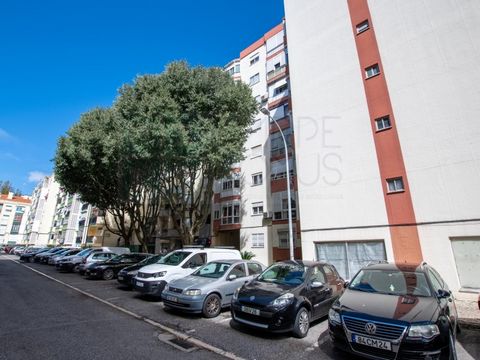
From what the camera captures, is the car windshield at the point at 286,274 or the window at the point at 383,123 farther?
the window at the point at 383,123

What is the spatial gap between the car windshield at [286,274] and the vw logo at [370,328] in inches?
83.5

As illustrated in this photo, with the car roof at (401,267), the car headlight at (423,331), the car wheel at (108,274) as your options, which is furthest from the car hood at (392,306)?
the car wheel at (108,274)

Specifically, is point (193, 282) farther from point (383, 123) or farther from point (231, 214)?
point (231, 214)

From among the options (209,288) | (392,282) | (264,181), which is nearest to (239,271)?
(209,288)

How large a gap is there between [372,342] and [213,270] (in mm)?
5241

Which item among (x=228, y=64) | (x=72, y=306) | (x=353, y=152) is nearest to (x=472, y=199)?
(x=353, y=152)

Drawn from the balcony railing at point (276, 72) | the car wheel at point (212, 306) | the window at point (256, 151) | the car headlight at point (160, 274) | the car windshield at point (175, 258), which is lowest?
the car wheel at point (212, 306)

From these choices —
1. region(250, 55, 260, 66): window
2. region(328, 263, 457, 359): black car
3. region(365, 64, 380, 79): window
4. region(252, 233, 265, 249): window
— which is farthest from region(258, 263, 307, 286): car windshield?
region(250, 55, 260, 66): window

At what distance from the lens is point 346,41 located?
15352mm

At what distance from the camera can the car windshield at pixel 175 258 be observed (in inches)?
408

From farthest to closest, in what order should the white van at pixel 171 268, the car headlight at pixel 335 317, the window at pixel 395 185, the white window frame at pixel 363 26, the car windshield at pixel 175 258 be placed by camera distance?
1. the white window frame at pixel 363 26
2. the window at pixel 395 185
3. the car windshield at pixel 175 258
4. the white van at pixel 171 268
5. the car headlight at pixel 335 317

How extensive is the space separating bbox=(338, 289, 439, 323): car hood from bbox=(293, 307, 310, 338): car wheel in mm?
1126

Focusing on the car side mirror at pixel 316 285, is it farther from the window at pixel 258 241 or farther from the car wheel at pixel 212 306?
the window at pixel 258 241

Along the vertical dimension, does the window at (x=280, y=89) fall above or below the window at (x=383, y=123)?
above
